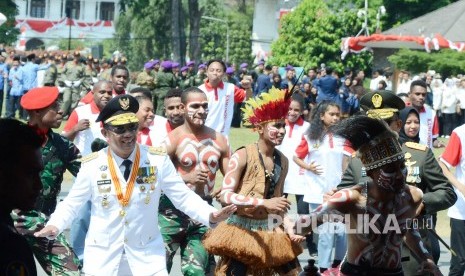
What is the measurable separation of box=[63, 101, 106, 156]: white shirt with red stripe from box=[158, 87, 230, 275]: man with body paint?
59.9 inches

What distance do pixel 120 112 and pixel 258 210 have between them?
141 centimetres

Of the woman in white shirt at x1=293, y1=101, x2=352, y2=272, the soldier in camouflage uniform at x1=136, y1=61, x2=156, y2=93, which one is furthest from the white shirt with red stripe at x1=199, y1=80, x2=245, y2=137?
the soldier in camouflage uniform at x1=136, y1=61, x2=156, y2=93

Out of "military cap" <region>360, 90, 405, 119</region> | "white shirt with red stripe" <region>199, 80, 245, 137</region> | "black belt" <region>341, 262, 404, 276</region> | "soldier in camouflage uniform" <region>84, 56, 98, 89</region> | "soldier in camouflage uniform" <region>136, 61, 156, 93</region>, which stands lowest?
"soldier in camouflage uniform" <region>84, 56, 98, 89</region>

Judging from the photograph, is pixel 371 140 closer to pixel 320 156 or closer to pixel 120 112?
pixel 120 112

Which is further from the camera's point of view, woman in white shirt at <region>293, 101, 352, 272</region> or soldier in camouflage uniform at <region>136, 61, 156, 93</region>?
soldier in camouflage uniform at <region>136, 61, 156, 93</region>

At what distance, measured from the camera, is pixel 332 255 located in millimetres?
12141

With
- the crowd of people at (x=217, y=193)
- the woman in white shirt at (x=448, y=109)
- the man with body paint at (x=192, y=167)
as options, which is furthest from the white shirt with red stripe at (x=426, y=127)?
the woman in white shirt at (x=448, y=109)

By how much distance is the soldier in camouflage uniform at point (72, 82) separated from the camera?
33812mm

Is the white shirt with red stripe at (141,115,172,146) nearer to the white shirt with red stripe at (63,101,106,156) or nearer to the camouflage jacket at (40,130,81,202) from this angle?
the white shirt with red stripe at (63,101,106,156)

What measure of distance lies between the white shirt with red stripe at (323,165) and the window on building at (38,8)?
4258 inches

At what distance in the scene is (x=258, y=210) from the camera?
9.07 m

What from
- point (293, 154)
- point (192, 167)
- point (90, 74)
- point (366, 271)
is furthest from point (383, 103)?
point (90, 74)

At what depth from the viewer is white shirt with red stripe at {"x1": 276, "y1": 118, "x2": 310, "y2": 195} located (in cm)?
1325

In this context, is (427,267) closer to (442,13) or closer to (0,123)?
(0,123)
